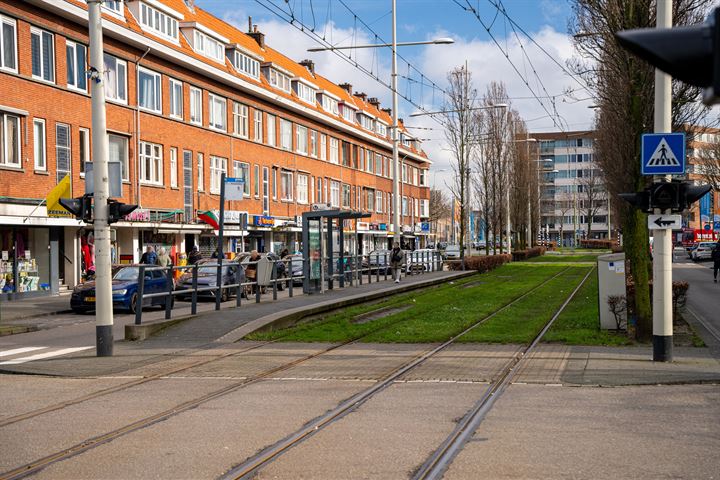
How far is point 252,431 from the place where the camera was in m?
7.76

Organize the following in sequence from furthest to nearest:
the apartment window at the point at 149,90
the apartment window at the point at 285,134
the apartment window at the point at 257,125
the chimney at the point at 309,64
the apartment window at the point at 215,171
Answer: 1. the chimney at the point at 309,64
2. the apartment window at the point at 285,134
3. the apartment window at the point at 257,125
4. the apartment window at the point at 215,171
5. the apartment window at the point at 149,90

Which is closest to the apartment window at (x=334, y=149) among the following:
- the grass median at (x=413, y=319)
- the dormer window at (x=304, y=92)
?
the dormer window at (x=304, y=92)

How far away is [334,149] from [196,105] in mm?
20436

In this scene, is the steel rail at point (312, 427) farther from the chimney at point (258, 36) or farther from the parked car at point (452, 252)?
the parked car at point (452, 252)

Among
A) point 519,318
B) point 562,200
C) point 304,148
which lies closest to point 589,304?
point 519,318

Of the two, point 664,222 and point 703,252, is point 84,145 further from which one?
point 703,252

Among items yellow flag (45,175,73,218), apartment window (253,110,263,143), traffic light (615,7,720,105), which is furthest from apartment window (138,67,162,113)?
traffic light (615,7,720,105)

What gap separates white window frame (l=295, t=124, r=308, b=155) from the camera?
173 feet

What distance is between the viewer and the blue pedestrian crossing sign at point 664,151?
1124 cm

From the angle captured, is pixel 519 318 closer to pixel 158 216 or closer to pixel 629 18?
pixel 629 18

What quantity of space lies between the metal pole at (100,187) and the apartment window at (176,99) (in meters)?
25.3

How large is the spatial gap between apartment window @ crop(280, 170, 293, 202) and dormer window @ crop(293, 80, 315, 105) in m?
5.98

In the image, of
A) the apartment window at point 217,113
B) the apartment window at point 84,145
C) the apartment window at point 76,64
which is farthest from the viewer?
the apartment window at point 217,113

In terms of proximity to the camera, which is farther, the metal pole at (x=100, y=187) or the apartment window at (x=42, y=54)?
the apartment window at (x=42, y=54)
